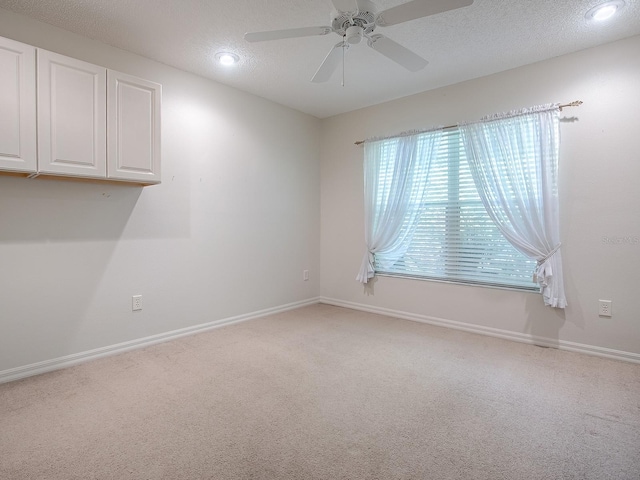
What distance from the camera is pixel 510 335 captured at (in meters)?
3.22

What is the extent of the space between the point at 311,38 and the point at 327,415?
2.59 metres

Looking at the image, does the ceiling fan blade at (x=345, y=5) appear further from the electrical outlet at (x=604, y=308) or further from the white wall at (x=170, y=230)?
A: the electrical outlet at (x=604, y=308)

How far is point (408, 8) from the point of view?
5.65 ft

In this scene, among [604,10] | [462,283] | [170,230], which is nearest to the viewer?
[604,10]

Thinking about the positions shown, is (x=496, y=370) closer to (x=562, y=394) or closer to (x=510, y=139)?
(x=562, y=394)

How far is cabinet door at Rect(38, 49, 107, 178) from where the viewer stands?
223 centimetres

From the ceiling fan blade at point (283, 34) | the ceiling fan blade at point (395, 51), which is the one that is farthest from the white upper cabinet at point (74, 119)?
the ceiling fan blade at point (395, 51)

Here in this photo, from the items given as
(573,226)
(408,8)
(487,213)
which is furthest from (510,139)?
(408,8)

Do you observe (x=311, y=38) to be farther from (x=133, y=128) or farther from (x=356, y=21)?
(x=133, y=128)

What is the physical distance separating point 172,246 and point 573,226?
3481mm

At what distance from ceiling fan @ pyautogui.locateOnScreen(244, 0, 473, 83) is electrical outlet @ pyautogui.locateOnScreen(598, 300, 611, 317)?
93.0 inches

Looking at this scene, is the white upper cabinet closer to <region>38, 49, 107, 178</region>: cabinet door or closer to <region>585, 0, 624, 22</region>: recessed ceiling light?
<region>38, 49, 107, 178</region>: cabinet door

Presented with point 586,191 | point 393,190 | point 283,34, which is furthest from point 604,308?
point 283,34

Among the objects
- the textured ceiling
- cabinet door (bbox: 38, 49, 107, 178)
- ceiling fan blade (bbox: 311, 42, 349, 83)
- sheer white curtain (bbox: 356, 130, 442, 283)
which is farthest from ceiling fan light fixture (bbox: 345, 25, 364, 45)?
sheer white curtain (bbox: 356, 130, 442, 283)
